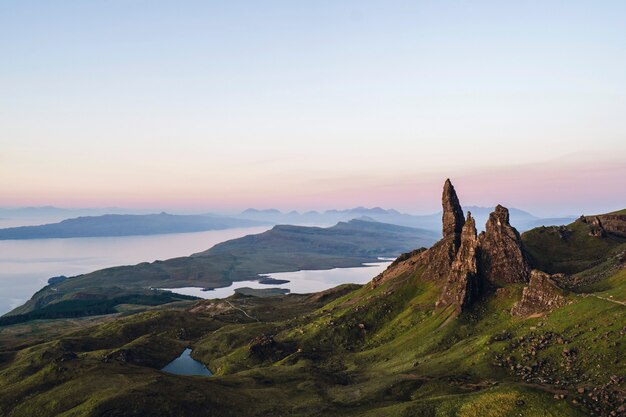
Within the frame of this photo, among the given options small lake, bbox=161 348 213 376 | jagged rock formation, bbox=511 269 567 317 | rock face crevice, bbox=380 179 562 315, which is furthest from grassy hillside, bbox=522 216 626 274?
small lake, bbox=161 348 213 376

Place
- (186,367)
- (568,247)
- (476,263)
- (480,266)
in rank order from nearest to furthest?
(476,263) → (480,266) → (186,367) → (568,247)

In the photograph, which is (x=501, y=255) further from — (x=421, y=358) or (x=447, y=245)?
(x=421, y=358)

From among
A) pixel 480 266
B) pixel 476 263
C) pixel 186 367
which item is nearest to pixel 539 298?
pixel 476 263

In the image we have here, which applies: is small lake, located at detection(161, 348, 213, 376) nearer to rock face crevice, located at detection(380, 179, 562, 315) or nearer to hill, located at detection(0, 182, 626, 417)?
hill, located at detection(0, 182, 626, 417)

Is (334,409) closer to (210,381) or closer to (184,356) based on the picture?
(210,381)

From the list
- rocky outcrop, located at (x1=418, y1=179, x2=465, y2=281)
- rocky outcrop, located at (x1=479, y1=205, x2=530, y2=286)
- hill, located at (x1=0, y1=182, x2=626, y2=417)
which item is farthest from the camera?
rocky outcrop, located at (x1=418, y1=179, x2=465, y2=281)

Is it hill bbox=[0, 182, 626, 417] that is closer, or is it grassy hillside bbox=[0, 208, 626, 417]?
grassy hillside bbox=[0, 208, 626, 417]

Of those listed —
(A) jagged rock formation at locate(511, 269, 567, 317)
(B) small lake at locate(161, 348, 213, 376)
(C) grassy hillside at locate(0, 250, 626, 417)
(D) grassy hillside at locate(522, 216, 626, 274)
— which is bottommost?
(B) small lake at locate(161, 348, 213, 376)

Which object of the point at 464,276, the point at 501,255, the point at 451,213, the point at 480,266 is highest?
the point at 451,213
